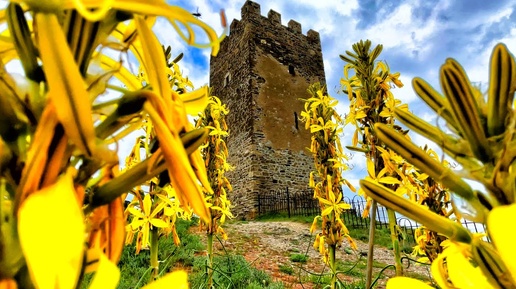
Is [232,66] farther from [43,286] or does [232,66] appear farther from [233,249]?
[43,286]

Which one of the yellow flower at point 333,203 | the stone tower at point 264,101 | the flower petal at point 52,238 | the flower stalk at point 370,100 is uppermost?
the stone tower at point 264,101

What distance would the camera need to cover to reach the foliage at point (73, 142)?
0.29 meters

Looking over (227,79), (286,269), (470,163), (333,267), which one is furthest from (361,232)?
(470,163)

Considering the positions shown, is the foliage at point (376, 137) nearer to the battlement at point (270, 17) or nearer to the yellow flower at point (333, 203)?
the yellow flower at point (333, 203)

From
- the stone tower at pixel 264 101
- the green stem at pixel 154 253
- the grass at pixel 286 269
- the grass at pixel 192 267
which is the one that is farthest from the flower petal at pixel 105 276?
the stone tower at pixel 264 101

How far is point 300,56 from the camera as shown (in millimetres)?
19453

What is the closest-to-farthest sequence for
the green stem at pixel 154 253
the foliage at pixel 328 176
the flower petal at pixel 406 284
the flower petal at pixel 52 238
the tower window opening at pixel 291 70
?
the flower petal at pixel 52 238
the flower petal at pixel 406 284
the green stem at pixel 154 253
the foliage at pixel 328 176
the tower window opening at pixel 291 70

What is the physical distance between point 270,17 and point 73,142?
64.2ft

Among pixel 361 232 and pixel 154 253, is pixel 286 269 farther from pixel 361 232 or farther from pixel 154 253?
pixel 154 253

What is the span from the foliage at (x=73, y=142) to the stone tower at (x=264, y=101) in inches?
572

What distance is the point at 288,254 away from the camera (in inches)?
335

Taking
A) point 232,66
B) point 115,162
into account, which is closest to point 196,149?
point 115,162

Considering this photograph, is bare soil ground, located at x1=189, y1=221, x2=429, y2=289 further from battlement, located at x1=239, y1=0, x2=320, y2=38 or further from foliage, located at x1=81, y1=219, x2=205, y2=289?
battlement, located at x1=239, y1=0, x2=320, y2=38

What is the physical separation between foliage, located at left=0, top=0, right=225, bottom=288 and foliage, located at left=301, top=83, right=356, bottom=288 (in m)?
2.42
